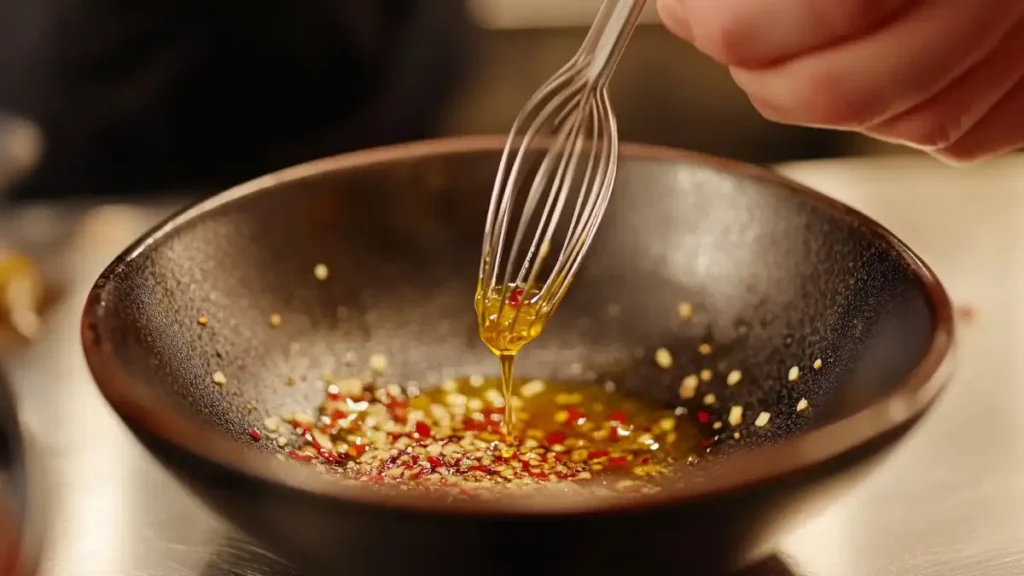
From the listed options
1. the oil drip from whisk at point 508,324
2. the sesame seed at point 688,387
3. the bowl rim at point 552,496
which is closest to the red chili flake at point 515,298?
the oil drip from whisk at point 508,324

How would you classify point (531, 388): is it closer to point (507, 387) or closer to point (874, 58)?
point (507, 387)

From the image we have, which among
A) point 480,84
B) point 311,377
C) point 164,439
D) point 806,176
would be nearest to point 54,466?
point 311,377

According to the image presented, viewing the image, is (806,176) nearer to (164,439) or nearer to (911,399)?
(911,399)

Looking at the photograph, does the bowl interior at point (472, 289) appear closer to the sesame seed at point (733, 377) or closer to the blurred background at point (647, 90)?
the sesame seed at point (733, 377)

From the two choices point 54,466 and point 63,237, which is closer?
point 54,466

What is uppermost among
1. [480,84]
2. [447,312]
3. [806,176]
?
[480,84]

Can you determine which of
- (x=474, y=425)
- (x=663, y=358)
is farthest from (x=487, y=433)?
(x=663, y=358)
